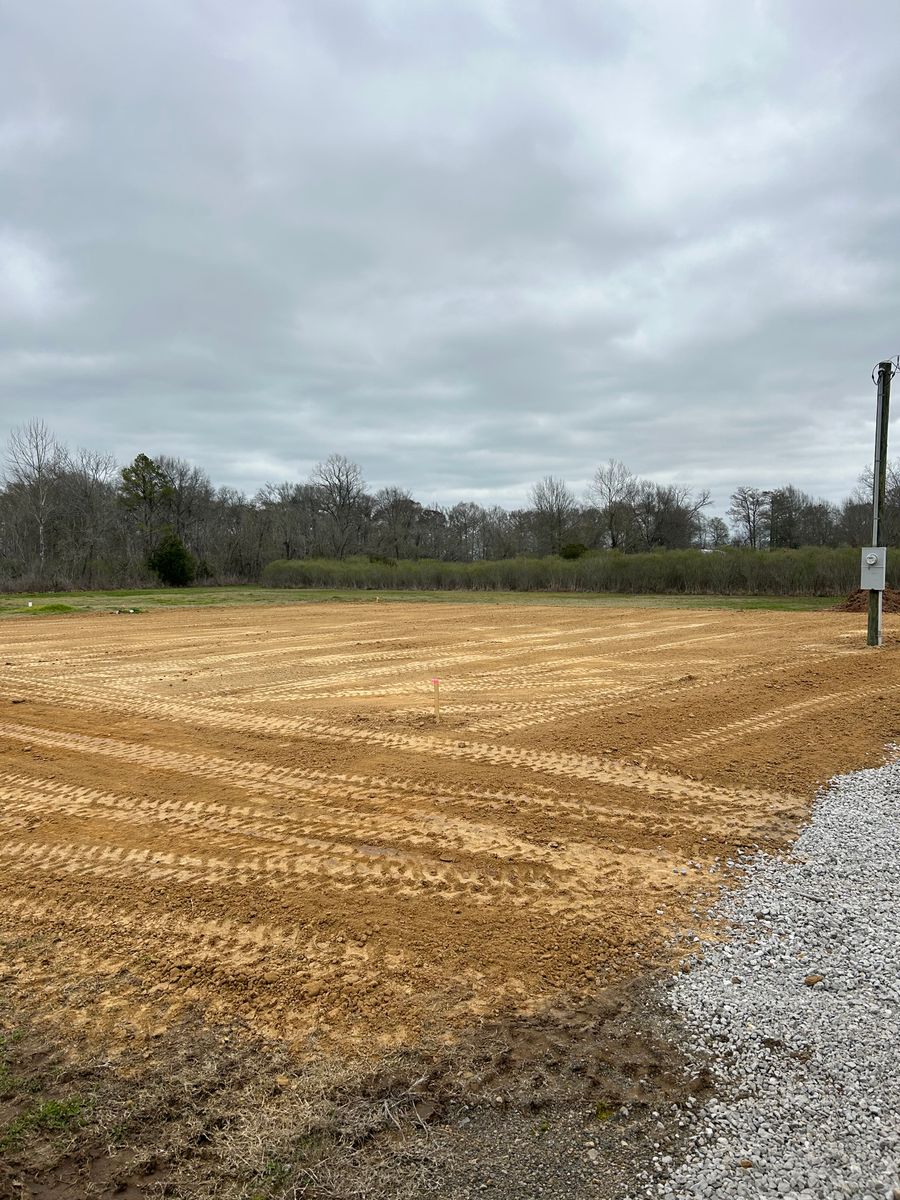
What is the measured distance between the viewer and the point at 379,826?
19.0 ft

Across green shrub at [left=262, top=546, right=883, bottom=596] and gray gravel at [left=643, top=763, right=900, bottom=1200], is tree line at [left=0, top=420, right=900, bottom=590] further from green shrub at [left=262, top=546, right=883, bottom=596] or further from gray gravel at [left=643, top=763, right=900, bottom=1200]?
gray gravel at [left=643, top=763, right=900, bottom=1200]

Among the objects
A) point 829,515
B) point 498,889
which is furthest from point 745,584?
point 498,889

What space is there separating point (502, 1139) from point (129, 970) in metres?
2.27

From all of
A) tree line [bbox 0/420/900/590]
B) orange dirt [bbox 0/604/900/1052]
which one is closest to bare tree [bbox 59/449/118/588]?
tree line [bbox 0/420/900/590]

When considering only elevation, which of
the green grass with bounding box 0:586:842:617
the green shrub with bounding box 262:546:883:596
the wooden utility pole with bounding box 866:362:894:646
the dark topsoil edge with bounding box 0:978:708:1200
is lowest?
the dark topsoil edge with bounding box 0:978:708:1200

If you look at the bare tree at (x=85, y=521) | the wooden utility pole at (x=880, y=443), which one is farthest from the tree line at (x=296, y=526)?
the wooden utility pole at (x=880, y=443)

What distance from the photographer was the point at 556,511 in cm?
7231

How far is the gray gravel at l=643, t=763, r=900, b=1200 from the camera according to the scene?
2.53 meters

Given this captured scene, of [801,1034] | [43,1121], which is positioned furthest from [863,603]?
[43,1121]

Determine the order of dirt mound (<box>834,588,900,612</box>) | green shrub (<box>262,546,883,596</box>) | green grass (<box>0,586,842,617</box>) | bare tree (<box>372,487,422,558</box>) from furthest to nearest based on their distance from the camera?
1. bare tree (<box>372,487,422,558</box>)
2. green shrub (<box>262,546,883,596</box>)
3. green grass (<box>0,586,842,617</box>)
4. dirt mound (<box>834,588,900,612</box>)

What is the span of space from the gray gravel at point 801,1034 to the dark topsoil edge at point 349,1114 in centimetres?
19

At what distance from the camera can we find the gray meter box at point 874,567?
14523mm

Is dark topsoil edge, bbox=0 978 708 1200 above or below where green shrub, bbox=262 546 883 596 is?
below

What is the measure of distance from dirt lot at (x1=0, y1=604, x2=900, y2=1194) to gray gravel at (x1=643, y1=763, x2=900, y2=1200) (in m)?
0.41
